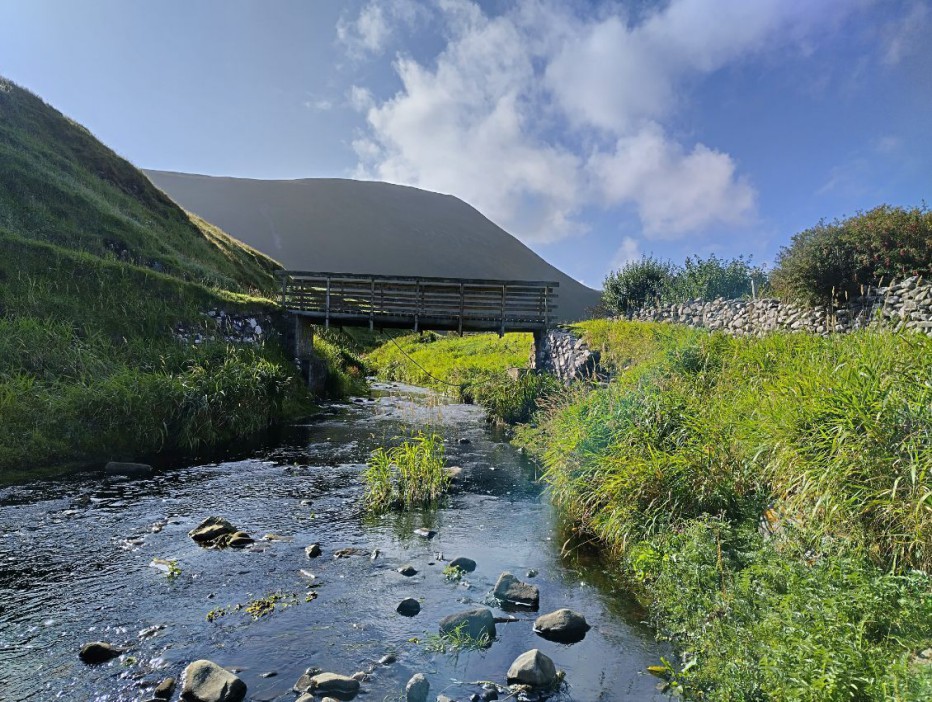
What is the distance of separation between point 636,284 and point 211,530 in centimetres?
3158

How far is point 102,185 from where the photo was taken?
32406 mm

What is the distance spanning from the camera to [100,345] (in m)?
16.4

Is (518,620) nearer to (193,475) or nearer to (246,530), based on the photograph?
(246,530)

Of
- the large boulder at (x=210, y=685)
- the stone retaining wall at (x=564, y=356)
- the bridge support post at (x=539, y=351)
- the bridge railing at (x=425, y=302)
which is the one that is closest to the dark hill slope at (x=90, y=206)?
the bridge railing at (x=425, y=302)

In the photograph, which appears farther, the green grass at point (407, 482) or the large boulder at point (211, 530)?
the green grass at point (407, 482)

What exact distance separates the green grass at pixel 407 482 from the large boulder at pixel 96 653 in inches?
197

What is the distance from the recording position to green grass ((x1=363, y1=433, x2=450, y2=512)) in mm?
10359

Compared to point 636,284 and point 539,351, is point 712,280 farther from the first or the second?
point 539,351

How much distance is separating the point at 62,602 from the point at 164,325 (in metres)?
14.2

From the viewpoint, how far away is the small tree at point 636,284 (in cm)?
3466

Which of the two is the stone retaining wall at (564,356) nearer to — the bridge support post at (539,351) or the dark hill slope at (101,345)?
the bridge support post at (539,351)

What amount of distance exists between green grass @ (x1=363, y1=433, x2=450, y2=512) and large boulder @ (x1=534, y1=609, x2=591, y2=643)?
466 cm

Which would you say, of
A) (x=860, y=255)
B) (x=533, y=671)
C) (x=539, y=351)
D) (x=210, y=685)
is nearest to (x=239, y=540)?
(x=210, y=685)

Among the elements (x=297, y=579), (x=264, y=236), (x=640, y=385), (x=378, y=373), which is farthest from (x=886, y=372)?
(x=264, y=236)
